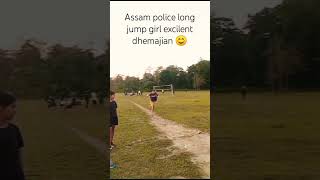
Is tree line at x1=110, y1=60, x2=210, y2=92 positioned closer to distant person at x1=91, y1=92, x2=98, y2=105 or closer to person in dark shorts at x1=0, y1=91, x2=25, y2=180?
person in dark shorts at x1=0, y1=91, x2=25, y2=180

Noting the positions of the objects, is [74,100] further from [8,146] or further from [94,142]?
[8,146]

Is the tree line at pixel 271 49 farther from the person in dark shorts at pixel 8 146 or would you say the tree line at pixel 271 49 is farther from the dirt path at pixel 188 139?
the person in dark shorts at pixel 8 146

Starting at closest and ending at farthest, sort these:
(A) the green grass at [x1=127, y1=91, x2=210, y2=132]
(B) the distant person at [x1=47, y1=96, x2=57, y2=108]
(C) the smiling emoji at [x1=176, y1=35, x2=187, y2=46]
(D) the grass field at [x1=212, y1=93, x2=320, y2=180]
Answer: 1. (C) the smiling emoji at [x1=176, y1=35, x2=187, y2=46]
2. (D) the grass field at [x1=212, y1=93, x2=320, y2=180]
3. (A) the green grass at [x1=127, y1=91, x2=210, y2=132]
4. (B) the distant person at [x1=47, y1=96, x2=57, y2=108]

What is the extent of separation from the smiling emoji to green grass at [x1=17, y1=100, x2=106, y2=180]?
2.48m

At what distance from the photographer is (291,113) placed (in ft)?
66.9

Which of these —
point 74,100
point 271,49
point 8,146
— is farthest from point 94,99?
point 271,49

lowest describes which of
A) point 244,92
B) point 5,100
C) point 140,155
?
point 140,155

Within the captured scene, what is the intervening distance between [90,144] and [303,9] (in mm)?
19274

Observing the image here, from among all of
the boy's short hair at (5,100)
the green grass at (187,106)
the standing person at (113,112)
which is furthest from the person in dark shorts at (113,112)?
the boy's short hair at (5,100)

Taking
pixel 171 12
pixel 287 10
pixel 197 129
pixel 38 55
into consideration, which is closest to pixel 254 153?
pixel 197 129

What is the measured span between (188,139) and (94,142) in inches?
136

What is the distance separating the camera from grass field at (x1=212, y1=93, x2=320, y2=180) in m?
7.99

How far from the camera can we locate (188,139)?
888cm

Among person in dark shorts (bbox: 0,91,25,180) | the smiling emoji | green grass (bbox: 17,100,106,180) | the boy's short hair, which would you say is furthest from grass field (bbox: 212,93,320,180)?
the boy's short hair
